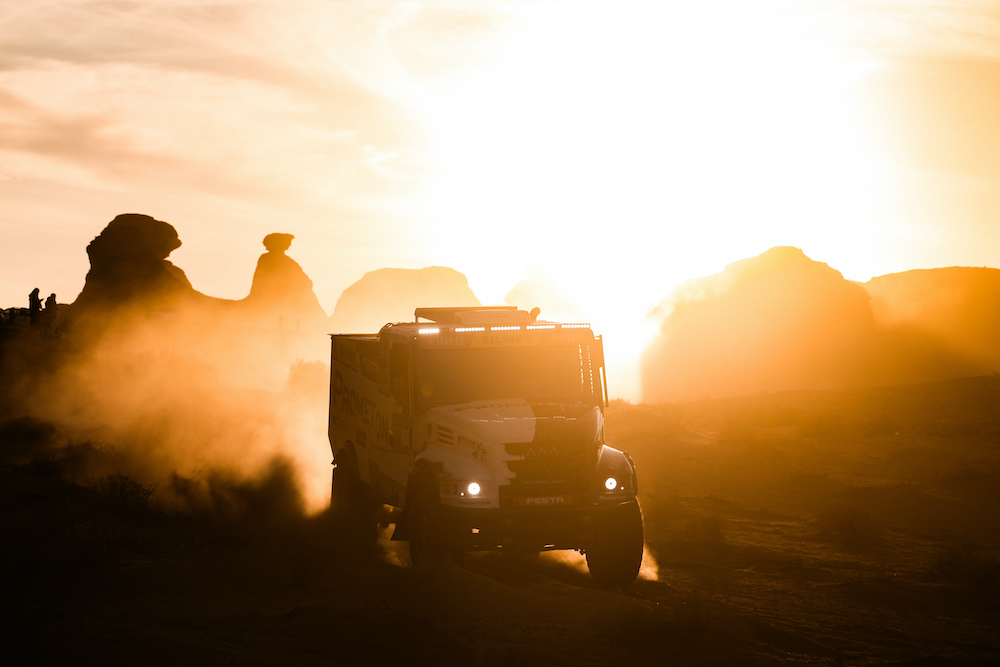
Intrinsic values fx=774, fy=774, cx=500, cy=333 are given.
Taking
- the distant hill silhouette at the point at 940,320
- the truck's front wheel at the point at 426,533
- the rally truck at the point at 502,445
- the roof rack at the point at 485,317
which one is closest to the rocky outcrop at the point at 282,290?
the distant hill silhouette at the point at 940,320

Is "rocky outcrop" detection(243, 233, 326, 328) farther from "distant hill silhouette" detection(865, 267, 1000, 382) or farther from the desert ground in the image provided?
the desert ground

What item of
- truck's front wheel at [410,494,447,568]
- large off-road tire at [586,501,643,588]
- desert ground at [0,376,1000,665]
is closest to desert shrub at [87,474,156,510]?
desert ground at [0,376,1000,665]

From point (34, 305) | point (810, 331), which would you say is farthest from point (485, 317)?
point (810, 331)

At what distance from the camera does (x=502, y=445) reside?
9.80 m

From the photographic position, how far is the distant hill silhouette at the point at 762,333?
319 ft

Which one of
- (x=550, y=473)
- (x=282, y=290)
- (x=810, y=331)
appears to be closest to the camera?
(x=550, y=473)

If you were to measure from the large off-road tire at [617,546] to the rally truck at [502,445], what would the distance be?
0.01 metres

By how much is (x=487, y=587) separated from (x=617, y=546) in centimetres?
186

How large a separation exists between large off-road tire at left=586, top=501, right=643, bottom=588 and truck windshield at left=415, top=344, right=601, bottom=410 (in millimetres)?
1654

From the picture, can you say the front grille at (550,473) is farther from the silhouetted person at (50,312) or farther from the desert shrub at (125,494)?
the silhouetted person at (50,312)

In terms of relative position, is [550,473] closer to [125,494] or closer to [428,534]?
[428,534]

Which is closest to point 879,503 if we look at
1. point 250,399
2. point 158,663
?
point 158,663

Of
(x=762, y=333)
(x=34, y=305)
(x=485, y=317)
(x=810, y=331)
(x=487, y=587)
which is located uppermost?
(x=810, y=331)

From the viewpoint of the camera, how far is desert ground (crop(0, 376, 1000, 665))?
23.6 ft
